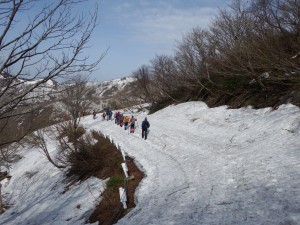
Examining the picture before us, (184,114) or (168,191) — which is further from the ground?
(184,114)

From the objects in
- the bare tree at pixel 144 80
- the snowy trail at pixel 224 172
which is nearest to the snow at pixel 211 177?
the snowy trail at pixel 224 172

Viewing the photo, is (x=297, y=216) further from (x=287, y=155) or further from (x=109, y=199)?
(x=109, y=199)

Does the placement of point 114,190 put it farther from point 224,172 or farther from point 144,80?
point 144,80

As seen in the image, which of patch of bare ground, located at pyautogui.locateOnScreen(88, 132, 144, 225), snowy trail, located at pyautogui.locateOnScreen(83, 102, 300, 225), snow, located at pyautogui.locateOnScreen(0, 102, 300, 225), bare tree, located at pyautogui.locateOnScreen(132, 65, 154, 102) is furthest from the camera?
bare tree, located at pyautogui.locateOnScreen(132, 65, 154, 102)

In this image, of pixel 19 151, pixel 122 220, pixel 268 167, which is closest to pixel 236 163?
pixel 268 167

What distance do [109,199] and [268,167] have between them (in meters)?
5.64

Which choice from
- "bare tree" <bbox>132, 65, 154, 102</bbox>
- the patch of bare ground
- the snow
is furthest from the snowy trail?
"bare tree" <bbox>132, 65, 154, 102</bbox>

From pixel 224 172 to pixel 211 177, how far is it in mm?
549

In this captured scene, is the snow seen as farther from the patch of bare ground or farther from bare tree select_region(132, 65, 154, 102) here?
bare tree select_region(132, 65, 154, 102)

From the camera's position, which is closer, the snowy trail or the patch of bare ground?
the snowy trail

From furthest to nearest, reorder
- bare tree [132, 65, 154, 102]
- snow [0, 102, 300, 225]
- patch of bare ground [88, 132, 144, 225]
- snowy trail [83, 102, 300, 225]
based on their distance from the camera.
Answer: bare tree [132, 65, 154, 102] < patch of bare ground [88, 132, 144, 225] < snow [0, 102, 300, 225] < snowy trail [83, 102, 300, 225]

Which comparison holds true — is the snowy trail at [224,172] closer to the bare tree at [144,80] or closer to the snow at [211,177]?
the snow at [211,177]

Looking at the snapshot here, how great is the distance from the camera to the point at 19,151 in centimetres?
4556

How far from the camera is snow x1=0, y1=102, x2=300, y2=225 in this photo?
7309mm
